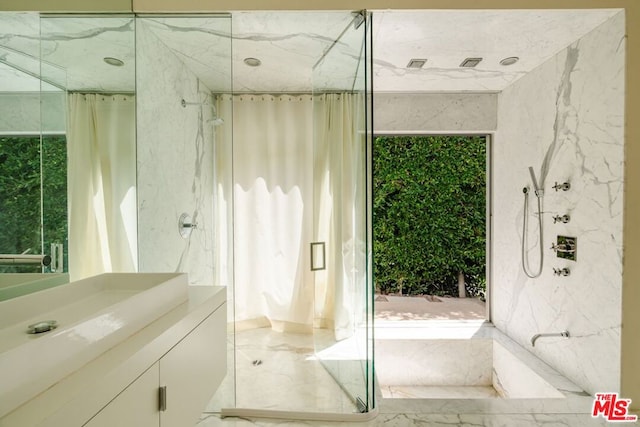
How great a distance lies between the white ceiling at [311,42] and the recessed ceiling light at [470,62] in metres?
0.05

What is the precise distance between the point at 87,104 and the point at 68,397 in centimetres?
124

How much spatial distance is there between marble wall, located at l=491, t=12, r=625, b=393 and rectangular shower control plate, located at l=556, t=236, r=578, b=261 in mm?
32

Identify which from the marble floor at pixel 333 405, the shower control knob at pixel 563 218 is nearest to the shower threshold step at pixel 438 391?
the marble floor at pixel 333 405

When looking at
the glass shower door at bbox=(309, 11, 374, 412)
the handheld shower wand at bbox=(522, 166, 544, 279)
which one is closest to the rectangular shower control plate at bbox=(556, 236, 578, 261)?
the handheld shower wand at bbox=(522, 166, 544, 279)

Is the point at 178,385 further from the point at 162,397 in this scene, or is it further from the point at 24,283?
the point at 24,283

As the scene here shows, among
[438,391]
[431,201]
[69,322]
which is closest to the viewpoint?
[69,322]

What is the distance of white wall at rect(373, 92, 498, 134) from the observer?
296 centimetres

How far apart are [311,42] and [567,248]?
2.05 metres

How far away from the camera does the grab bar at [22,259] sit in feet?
3.14

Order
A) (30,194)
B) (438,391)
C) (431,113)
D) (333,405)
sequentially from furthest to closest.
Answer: (431,113) < (438,391) < (333,405) < (30,194)

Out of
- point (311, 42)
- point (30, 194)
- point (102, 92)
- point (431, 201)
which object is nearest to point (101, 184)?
point (102, 92)

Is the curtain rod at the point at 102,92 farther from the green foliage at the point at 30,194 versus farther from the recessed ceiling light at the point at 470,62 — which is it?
the recessed ceiling light at the point at 470,62

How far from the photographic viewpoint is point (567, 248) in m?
2.12

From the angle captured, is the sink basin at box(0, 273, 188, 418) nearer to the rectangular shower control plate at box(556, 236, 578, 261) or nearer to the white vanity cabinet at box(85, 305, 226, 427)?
the white vanity cabinet at box(85, 305, 226, 427)
